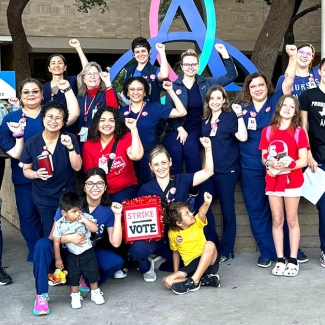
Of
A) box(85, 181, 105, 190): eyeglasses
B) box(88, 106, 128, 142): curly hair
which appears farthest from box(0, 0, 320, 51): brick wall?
box(85, 181, 105, 190): eyeglasses

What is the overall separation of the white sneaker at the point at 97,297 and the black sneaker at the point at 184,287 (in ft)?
1.94

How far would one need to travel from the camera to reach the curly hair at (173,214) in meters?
4.79

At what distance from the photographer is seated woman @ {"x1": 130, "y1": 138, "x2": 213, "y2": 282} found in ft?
16.0

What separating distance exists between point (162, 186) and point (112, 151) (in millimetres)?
532

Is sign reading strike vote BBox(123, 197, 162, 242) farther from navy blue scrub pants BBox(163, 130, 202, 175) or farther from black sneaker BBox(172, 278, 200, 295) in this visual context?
navy blue scrub pants BBox(163, 130, 202, 175)

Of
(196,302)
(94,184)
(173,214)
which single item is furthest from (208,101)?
(196,302)

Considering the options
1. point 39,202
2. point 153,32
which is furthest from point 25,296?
point 153,32

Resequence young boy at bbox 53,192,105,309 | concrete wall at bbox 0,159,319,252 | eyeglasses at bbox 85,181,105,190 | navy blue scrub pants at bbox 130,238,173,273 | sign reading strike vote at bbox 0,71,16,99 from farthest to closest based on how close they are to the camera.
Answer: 1. sign reading strike vote at bbox 0,71,16,99
2. concrete wall at bbox 0,159,319,252
3. navy blue scrub pants at bbox 130,238,173,273
4. eyeglasses at bbox 85,181,105,190
5. young boy at bbox 53,192,105,309

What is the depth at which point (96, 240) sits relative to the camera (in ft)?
15.4

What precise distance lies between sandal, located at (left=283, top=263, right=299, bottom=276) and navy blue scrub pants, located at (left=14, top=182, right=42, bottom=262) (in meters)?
2.36

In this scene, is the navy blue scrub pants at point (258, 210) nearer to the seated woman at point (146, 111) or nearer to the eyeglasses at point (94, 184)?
the seated woman at point (146, 111)

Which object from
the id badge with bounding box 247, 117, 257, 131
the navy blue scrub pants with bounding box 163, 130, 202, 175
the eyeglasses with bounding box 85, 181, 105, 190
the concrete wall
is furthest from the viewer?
the concrete wall

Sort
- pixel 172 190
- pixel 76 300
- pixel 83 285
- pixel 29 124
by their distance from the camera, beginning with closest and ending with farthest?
pixel 76 300, pixel 83 285, pixel 172 190, pixel 29 124

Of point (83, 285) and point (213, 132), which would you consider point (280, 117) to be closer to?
point (213, 132)
